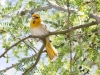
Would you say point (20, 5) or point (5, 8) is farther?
point (20, 5)

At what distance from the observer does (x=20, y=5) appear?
14.5 ft

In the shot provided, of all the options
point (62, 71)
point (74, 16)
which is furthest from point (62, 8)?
point (62, 71)

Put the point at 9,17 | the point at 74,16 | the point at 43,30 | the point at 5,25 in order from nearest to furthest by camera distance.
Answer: the point at 74,16, the point at 5,25, the point at 43,30, the point at 9,17

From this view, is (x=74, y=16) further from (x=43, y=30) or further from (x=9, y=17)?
(x=9, y=17)

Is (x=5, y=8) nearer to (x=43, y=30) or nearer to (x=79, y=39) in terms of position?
(x=43, y=30)

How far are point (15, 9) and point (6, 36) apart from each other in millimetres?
411

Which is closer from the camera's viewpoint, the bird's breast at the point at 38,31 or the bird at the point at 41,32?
the bird at the point at 41,32

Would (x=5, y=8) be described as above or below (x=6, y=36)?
above

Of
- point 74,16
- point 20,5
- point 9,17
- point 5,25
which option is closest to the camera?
point 74,16

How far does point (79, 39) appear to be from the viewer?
12.8ft

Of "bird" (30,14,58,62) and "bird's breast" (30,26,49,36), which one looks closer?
"bird" (30,14,58,62)

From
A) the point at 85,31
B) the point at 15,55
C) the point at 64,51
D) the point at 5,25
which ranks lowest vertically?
the point at 15,55

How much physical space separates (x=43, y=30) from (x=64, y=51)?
0.39 m

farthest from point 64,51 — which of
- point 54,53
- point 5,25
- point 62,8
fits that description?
point 5,25
